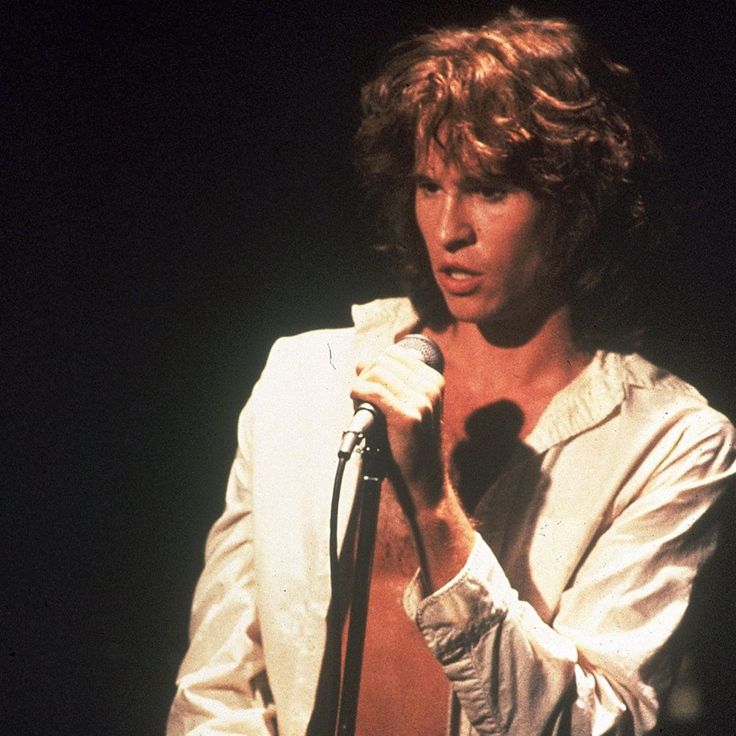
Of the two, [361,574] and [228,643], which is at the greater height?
[361,574]

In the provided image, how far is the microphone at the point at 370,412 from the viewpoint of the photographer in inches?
48.0

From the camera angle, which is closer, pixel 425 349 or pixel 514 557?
pixel 425 349

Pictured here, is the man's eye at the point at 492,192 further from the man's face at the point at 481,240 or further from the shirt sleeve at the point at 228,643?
the shirt sleeve at the point at 228,643

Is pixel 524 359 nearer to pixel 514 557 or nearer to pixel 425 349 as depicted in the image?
pixel 514 557

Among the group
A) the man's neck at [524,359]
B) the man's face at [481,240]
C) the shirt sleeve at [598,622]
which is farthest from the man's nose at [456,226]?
the shirt sleeve at [598,622]

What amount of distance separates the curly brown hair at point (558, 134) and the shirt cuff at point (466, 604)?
0.49 m

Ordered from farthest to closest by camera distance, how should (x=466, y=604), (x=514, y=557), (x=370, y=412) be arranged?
(x=514, y=557)
(x=466, y=604)
(x=370, y=412)

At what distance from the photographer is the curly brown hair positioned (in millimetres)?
1729

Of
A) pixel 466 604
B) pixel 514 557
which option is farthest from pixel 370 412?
pixel 514 557

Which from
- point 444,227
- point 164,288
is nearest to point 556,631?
point 444,227

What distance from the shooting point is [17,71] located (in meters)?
1.99

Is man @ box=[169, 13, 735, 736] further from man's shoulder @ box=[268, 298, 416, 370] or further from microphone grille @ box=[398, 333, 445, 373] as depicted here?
microphone grille @ box=[398, 333, 445, 373]

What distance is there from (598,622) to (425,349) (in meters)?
0.49

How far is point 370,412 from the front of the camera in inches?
50.0
